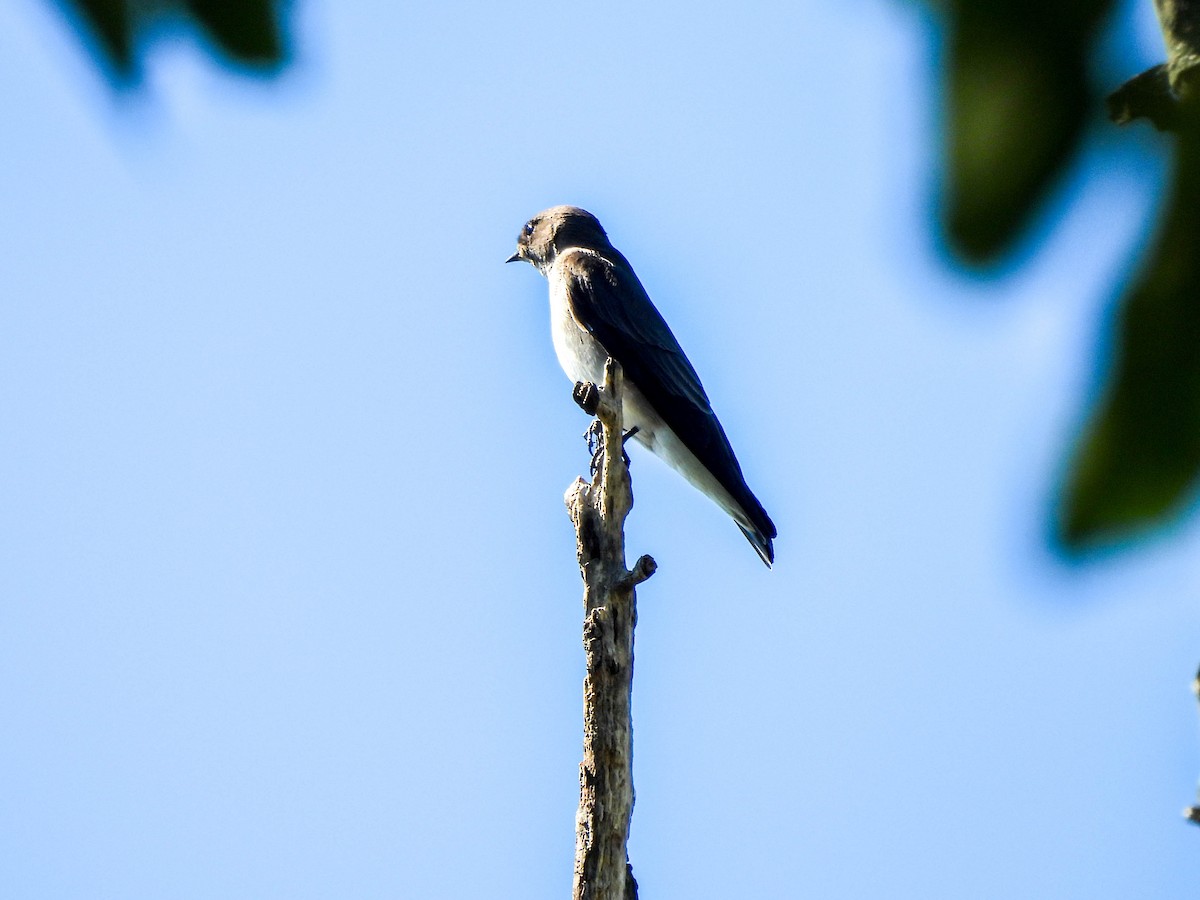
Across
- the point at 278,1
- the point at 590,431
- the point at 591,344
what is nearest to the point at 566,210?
the point at 591,344

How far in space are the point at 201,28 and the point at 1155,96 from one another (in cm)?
60

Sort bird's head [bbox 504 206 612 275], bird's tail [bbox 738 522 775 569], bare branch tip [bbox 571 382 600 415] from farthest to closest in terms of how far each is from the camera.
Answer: bird's head [bbox 504 206 612 275]
bird's tail [bbox 738 522 775 569]
bare branch tip [bbox 571 382 600 415]

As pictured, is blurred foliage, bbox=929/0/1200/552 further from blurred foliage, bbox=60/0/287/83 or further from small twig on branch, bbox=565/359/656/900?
small twig on branch, bbox=565/359/656/900

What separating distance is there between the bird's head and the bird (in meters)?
0.93

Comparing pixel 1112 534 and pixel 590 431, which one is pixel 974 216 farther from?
pixel 590 431

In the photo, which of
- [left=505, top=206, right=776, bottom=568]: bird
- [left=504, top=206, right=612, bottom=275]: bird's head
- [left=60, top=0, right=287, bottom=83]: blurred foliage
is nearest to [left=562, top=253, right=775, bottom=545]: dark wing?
[left=505, top=206, right=776, bottom=568]: bird

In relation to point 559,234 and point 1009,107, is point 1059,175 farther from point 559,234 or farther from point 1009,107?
point 559,234

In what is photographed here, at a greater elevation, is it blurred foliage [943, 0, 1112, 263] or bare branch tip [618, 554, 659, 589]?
bare branch tip [618, 554, 659, 589]

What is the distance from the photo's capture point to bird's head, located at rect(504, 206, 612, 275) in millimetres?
10328

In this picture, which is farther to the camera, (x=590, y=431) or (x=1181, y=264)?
(x=590, y=431)

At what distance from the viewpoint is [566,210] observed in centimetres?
1056

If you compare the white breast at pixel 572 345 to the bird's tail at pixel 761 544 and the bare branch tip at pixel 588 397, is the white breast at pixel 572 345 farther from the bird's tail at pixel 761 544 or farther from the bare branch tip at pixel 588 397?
the bare branch tip at pixel 588 397

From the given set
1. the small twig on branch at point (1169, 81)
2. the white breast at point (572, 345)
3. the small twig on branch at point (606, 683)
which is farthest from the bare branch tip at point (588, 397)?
the small twig on branch at point (1169, 81)

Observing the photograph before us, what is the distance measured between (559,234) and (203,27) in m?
9.75
